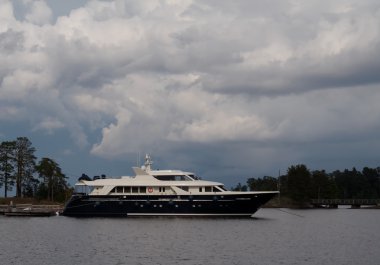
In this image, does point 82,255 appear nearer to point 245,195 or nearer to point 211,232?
point 211,232

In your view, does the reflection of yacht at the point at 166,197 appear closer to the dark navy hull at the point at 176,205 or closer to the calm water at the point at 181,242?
the dark navy hull at the point at 176,205

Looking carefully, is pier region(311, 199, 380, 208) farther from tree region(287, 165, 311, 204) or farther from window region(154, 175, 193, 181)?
window region(154, 175, 193, 181)

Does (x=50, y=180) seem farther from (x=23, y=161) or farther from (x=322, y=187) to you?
(x=322, y=187)

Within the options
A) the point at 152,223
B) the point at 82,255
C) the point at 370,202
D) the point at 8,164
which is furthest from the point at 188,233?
the point at 370,202

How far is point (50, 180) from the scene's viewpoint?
125375mm

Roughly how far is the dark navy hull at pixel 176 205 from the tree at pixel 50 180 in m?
41.3

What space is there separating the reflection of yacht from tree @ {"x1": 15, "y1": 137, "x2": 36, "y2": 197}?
4227 centimetres

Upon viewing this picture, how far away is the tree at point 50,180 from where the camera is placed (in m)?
124

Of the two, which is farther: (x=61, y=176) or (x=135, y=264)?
(x=61, y=176)

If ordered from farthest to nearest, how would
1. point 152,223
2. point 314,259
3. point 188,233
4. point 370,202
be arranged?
A: point 370,202
point 152,223
point 188,233
point 314,259

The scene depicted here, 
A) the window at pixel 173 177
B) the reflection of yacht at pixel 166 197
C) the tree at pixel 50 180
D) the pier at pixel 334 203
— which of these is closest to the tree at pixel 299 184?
the pier at pixel 334 203

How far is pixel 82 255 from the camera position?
47.1 meters

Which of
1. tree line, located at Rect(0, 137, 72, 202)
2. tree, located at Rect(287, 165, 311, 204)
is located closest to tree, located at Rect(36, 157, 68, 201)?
tree line, located at Rect(0, 137, 72, 202)

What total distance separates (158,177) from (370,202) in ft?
336
